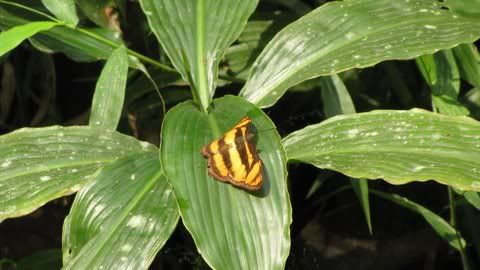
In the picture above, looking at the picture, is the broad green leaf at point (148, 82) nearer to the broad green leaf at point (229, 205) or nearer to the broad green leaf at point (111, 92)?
the broad green leaf at point (111, 92)

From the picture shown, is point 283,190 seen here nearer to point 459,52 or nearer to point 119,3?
point 459,52

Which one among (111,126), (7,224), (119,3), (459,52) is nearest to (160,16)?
(111,126)

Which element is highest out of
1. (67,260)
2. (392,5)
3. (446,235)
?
(392,5)

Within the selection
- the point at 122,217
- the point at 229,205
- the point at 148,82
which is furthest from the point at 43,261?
the point at 229,205

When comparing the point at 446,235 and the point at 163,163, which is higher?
the point at 163,163

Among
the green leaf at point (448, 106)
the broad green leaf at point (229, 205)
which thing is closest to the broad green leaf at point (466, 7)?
the green leaf at point (448, 106)

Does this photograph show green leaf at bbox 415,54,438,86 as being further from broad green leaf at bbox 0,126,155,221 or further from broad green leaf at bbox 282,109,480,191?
broad green leaf at bbox 0,126,155,221
